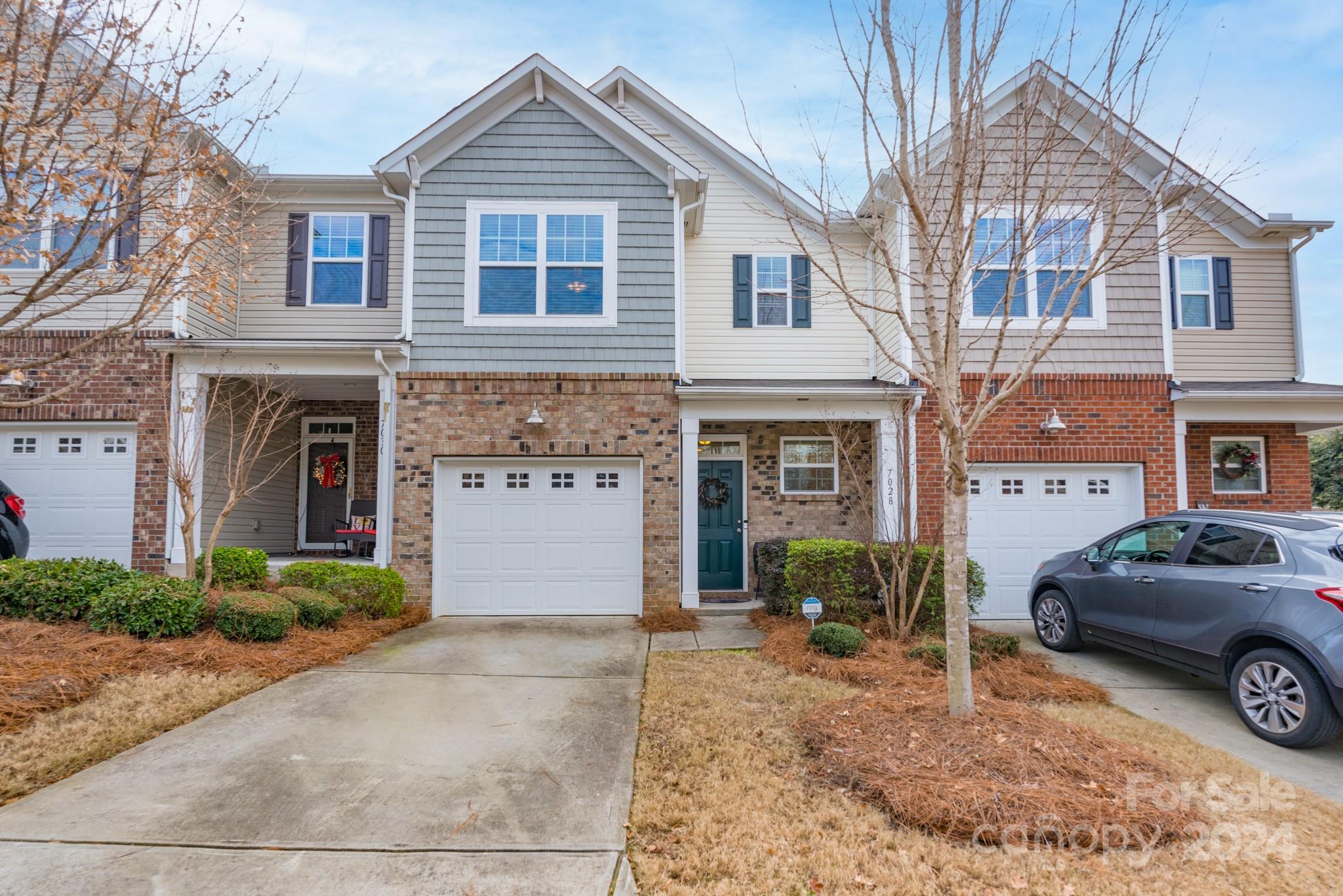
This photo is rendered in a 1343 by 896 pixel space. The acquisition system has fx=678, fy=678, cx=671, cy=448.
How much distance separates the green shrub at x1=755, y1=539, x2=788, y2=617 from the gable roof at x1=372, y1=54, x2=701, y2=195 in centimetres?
483

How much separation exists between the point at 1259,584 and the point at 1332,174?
264 inches

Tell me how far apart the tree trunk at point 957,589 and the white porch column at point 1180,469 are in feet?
21.1

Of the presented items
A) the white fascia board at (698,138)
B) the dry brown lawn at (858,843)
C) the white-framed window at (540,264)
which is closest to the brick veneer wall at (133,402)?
the white-framed window at (540,264)

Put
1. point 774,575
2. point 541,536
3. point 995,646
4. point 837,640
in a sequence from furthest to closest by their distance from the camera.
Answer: point 541,536 → point 774,575 → point 837,640 → point 995,646

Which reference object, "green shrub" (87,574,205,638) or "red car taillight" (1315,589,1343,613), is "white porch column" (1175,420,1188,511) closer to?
"red car taillight" (1315,589,1343,613)

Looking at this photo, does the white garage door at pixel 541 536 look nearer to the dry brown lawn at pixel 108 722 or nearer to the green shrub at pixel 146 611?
the green shrub at pixel 146 611

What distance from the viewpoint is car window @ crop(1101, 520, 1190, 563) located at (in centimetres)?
571

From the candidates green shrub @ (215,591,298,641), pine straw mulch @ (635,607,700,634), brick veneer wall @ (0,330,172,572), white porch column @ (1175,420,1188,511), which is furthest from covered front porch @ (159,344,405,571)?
white porch column @ (1175,420,1188,511)

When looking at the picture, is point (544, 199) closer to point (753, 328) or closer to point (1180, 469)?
point (753, 328)

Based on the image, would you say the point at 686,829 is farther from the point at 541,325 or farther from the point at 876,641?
the point at 541,325

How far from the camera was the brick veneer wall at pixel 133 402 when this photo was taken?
8.48 metres

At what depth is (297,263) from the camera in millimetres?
9977

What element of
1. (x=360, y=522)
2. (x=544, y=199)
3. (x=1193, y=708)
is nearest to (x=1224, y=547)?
(x=1193, y=708)

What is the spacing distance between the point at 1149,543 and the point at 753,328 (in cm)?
574
